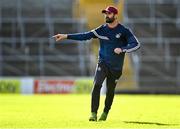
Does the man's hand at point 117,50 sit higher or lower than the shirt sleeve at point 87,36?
lower

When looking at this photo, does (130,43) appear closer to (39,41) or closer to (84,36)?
(84,36)

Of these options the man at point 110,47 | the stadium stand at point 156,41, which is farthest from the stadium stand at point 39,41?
the man at point 110,47

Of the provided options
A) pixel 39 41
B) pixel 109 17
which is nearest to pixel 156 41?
pixel 39 41

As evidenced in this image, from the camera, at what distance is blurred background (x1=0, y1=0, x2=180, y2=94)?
3278 cm

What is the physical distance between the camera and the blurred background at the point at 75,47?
32.8 metres

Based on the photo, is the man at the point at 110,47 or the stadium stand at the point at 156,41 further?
the stadium stand at the point at 156,41

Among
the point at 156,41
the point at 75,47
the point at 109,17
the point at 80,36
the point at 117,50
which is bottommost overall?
the point at 75,47

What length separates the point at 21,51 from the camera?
1396 inches

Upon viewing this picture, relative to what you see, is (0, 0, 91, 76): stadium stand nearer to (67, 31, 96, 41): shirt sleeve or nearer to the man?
(67, 31, 96, 41): shirt sleeve

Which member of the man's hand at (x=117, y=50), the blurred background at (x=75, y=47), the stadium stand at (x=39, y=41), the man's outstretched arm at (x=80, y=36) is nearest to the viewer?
the man's hand at (x=117, y=50)

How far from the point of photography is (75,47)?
3644 cm

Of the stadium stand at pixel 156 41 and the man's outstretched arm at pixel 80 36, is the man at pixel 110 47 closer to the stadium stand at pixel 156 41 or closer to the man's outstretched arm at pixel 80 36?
the man's outstretched arm at pixel 80 36

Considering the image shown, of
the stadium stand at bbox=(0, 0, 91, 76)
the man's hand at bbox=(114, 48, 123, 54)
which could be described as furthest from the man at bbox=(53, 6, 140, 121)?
the stadium stand at bbox=(0, 0, 91, 76)

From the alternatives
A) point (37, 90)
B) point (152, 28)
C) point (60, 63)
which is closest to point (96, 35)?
point (37, 90)
